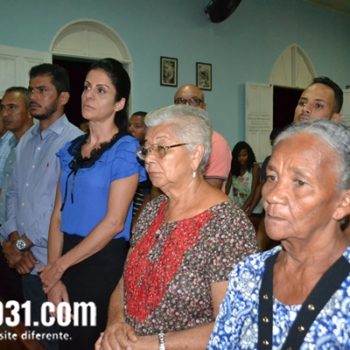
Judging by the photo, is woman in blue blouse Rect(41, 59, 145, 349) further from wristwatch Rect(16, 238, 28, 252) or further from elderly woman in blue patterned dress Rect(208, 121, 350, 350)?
elderly woman in blue patterned dress Rect(208, 121, 350, 350)

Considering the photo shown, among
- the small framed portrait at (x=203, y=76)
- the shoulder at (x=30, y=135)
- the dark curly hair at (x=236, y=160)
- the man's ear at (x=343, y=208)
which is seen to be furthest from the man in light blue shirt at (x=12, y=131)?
the small framed portrait at (x=203, y=76)

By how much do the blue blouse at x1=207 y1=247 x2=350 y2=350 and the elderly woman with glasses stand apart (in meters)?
0.23

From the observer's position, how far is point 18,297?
3.34 meters

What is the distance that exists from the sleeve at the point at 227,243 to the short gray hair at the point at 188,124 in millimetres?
272

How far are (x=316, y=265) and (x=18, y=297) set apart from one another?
104 inches

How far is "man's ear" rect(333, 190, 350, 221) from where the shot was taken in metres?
1.19

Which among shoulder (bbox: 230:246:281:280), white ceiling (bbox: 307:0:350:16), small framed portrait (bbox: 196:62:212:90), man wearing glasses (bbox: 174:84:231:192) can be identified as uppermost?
white ceiling (bbox: 307:0:350:16)

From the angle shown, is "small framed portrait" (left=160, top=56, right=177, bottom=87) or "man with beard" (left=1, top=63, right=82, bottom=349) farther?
"small framed portrait" (left=160, top=56, right=177, bottom=87)

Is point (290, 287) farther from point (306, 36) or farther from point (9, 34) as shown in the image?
point (306, 36)

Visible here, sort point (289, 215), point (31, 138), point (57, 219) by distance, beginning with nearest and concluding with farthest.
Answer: point (289, 215), point (57, 219), point (31, 138)

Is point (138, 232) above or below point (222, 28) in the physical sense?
below

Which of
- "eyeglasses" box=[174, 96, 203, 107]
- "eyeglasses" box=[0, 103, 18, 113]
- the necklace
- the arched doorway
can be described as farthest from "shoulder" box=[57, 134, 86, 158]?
the arched doorway

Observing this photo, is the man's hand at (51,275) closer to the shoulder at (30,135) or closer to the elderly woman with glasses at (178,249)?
the elderly woman with glasses at (178,249)

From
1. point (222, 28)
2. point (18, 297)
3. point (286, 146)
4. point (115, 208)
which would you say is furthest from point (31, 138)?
point (222, 28)
